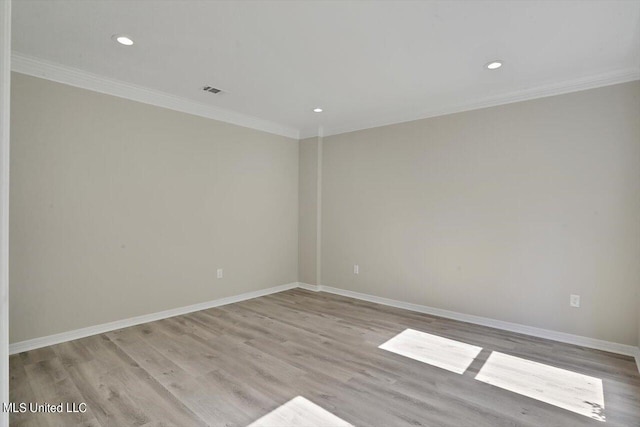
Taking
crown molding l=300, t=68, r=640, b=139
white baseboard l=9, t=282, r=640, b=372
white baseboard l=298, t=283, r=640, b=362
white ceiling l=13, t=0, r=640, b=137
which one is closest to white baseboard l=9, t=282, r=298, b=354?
white baseboard l=9, t=282, r=640, b=372

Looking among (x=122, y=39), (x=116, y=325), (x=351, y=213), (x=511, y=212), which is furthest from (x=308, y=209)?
(x=122, y=39)

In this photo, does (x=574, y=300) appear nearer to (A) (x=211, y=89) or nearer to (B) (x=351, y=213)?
(B) (x=351, y=213)

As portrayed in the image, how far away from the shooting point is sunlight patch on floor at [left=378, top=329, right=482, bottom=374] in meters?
2.73

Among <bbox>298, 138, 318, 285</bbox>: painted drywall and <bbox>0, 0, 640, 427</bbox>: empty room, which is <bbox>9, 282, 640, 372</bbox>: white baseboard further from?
<bbox>298, 138, 318, 285</bbox>: painted drywall

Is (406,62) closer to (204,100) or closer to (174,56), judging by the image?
(174,56)

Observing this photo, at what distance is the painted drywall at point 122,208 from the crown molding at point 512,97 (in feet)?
5.54

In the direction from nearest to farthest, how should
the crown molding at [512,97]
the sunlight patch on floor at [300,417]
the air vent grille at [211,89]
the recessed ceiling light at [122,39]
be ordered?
1. the sunlight patch on floor at [300,417]
2. the recessed ceiling light at [122,39]
3. the crown molding at [512,97]
4. the air vent grille at [211,89]

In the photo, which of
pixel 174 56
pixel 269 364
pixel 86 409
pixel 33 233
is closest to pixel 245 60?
pixel 174 56

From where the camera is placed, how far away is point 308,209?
5.38m

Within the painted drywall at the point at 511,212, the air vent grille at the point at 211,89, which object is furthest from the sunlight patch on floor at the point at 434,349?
the air vent grille at the point at 211,89

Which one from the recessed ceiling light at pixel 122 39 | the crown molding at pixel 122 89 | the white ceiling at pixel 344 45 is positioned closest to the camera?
the white ceiling at pixel 344 45

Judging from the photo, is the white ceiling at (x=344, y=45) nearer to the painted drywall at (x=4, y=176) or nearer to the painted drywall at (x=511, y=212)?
the painted drywall at (x=511, y=212)

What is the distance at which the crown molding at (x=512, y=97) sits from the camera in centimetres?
298

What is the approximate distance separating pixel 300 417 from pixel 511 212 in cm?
297
